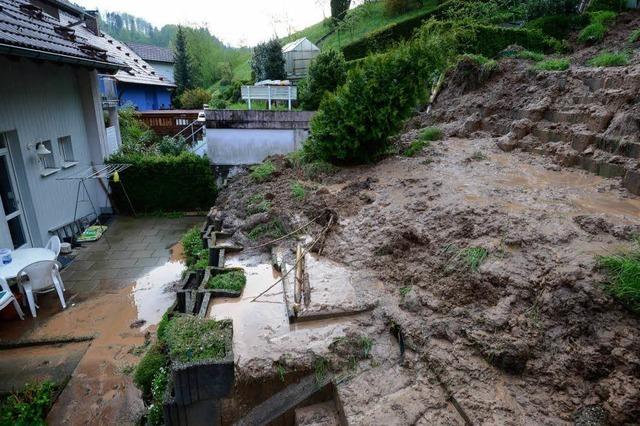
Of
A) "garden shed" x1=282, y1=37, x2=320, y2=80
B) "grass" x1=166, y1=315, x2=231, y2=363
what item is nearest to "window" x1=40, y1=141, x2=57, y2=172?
"grass" x1=166, y1=315, x2=231, y2=363

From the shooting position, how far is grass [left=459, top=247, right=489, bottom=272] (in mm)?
4270

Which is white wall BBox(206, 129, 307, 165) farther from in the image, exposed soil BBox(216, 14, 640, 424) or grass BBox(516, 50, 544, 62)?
grass BBox(516, 50, 544, 62)

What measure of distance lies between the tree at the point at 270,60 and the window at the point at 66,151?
1162 centimetres

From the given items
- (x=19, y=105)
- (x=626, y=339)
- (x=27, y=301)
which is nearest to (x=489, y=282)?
(x=626, y=339)

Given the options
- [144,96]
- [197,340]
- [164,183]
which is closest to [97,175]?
[164,183]

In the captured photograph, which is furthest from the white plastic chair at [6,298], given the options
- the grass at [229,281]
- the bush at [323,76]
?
the bush at [323,76]

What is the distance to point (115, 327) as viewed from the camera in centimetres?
643

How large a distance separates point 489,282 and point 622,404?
148 centimetres

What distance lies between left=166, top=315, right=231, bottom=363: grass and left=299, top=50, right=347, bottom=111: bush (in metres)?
11.3

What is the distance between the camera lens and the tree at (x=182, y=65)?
3278cm

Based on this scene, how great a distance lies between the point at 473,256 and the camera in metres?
4.38

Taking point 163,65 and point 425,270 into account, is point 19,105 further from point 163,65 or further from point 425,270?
point 163,65

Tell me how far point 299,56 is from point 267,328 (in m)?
21.1

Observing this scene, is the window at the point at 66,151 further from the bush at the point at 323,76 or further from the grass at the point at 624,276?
the grass at the point at 624,276
